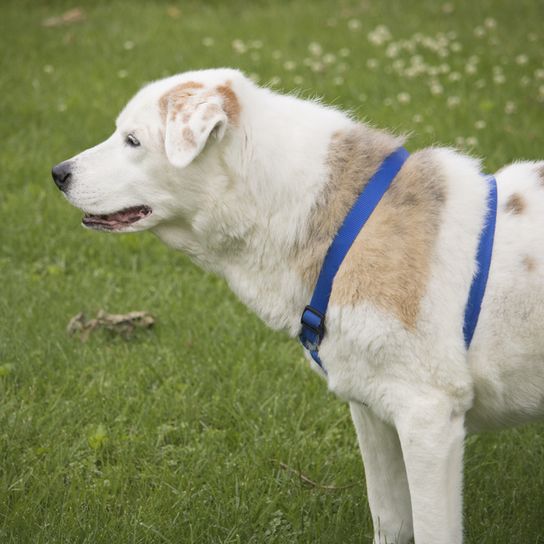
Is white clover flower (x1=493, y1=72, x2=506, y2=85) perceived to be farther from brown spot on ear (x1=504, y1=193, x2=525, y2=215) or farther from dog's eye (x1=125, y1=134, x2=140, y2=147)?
dog's eye (x1=125, y1=134, x2=140, y2=147)

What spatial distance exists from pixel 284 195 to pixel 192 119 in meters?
0.43

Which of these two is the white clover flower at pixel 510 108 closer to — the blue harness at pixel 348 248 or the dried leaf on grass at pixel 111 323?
the dried leaf on grass at pixel 111 323

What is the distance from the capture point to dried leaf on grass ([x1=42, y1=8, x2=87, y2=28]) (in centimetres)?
1052

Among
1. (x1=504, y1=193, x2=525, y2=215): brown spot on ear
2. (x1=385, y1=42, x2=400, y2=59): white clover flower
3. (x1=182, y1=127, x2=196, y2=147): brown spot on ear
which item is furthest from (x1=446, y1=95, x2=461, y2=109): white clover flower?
(x1=182, y1=127, x2=196, y2=147): brown spot on ear

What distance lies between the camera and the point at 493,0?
1124 centimetres

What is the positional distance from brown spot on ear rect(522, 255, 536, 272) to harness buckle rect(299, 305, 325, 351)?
2.37ft

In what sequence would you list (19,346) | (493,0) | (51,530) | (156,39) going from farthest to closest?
1. (493,0)
2. (156,39)
3. (19,346)
4. (51,530)

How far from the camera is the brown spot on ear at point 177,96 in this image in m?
3.36

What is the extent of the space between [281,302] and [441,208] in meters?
0.69

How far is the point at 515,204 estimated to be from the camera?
130 inches

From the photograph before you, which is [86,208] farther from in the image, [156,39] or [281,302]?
[156,39]

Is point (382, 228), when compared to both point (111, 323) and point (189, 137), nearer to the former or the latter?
point (189, 137)

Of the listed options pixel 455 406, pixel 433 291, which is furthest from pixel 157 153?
pixel 455 406

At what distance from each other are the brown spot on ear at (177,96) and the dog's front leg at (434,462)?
135cm
